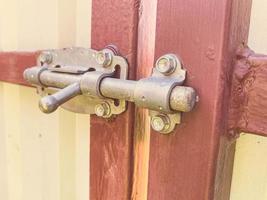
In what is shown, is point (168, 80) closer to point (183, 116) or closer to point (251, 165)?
point (183, 116)

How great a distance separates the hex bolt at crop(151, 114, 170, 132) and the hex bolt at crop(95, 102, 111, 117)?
0.30ft

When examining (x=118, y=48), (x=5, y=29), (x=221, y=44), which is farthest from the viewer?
(x=5, y=29)

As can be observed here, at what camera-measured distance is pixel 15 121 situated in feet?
2.60

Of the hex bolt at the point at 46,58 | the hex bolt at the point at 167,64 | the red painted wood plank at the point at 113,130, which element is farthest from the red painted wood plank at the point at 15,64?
the hex bolt at the point at 167,64

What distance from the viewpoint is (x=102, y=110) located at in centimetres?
50

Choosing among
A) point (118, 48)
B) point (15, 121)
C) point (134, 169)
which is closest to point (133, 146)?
point (134, 169)

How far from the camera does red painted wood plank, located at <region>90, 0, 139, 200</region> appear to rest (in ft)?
1.57

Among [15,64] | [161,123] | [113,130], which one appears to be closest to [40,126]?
[15,64]

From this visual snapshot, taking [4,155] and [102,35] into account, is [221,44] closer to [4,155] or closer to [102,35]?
[102,35]

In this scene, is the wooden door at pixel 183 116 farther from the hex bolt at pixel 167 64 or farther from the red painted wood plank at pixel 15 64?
the red painted wood plank at pixel 15 64

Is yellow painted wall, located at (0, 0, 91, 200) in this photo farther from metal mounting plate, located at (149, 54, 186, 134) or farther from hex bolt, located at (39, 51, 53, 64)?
metal mounting plate, located at (149, 54, 186, 134)

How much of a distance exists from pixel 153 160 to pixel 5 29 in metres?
0.48

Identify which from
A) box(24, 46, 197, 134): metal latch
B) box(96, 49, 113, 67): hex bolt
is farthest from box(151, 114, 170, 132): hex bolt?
box(96, 49, 113, 67): hex bolt

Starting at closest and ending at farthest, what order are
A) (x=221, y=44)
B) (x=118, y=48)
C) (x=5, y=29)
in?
1. (x=221, y=44)
2. (x=118, y=48)
3. (x=5, y=29)
